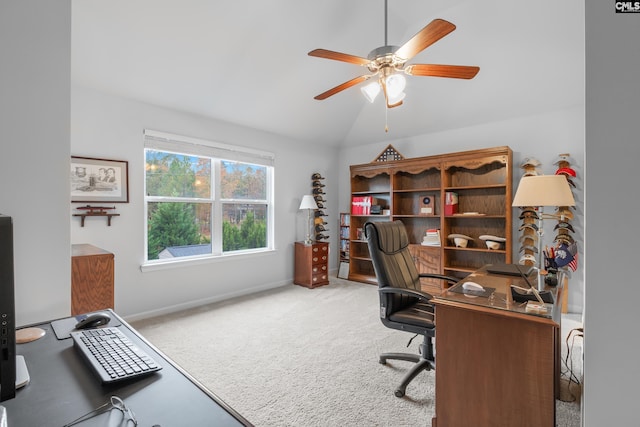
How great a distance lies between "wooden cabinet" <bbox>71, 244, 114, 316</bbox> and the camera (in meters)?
2.12

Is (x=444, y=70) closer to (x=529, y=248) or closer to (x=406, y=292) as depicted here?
(x=406, y=292)

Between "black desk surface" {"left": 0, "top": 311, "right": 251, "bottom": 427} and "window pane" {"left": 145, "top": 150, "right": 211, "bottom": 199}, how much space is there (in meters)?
2.77

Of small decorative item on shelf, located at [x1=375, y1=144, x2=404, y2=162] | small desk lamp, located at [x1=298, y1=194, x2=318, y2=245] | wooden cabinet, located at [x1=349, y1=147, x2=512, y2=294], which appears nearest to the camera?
wooden cabinet, located at [x1=349, y1=147, x2=512, y2=294]

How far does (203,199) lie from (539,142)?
4313 mm

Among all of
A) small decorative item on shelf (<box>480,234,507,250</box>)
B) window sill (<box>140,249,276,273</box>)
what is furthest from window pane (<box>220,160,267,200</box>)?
small decorative item on shelf (<box>480,234,507,250</box>)

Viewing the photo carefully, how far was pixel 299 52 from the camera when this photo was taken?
3328mm

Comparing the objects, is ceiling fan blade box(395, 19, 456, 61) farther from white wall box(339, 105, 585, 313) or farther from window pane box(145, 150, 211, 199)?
window pane box(145, 150, 211, 199)

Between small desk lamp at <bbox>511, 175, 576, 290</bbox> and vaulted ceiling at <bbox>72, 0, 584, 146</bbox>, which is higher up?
vaulted ceiling at <bbox>72, 0, 584, 146</bbox>

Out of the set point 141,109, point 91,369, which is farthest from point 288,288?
point 91,369

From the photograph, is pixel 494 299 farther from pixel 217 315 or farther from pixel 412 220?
pixel 412 220

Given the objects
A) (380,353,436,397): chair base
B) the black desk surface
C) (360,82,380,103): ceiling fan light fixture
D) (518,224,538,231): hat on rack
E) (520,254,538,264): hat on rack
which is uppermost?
(360,82,380,103): ceiling fan light fixture

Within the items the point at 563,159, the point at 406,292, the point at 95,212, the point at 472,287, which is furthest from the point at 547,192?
the point at 95,212

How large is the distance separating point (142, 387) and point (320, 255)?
3.92m

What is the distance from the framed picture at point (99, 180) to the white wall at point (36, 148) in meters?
1.72
